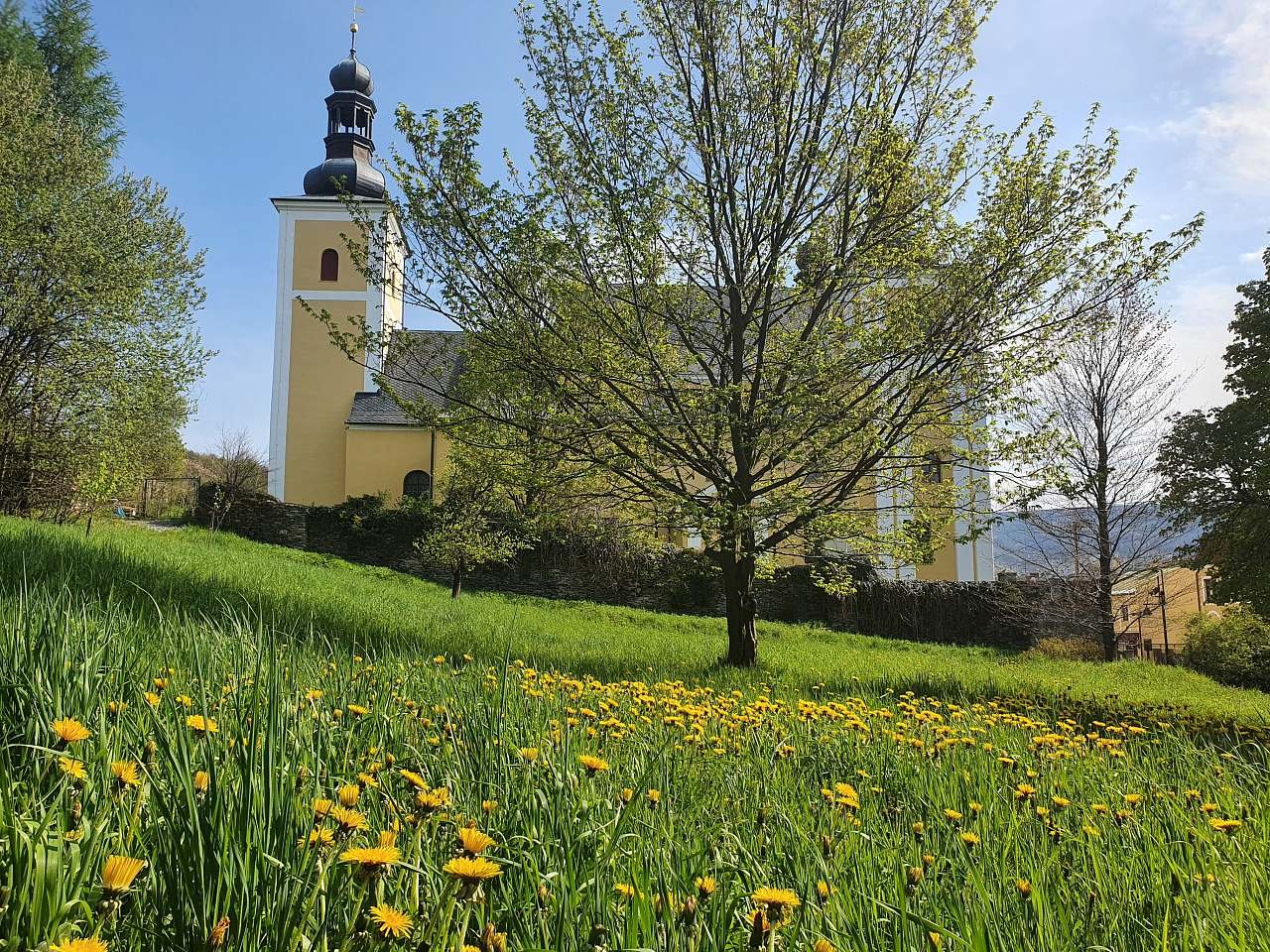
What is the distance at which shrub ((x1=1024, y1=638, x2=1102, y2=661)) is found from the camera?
16281 millimetres

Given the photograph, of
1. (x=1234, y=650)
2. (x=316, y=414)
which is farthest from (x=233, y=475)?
(x=1234, y=650)

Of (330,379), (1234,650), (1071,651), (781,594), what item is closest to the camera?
(1234,650)

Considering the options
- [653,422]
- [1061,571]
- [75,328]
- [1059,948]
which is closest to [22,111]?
[75,328]

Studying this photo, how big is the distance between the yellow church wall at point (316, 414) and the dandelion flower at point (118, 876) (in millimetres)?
29406

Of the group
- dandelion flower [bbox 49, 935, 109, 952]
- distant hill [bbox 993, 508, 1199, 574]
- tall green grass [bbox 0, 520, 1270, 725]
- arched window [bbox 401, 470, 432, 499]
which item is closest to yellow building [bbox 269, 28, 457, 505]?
arched window [bbox 401, 470, 432, 499]

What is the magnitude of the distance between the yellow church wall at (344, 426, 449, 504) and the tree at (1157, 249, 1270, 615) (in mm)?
21736

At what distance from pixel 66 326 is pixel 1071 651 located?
2114 centimetres

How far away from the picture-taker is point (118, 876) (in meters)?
0.82

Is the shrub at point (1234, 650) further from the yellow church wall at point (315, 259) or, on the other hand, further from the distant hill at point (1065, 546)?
the yellow church wall at point (315, 259)

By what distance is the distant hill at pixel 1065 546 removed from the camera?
14.7 meters

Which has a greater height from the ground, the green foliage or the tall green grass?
the green foliage

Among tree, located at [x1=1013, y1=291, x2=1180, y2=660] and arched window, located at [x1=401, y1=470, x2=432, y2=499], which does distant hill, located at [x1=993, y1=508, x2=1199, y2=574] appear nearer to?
tree, located at [x1=1013, y1=291, x2=1180, y2=660]

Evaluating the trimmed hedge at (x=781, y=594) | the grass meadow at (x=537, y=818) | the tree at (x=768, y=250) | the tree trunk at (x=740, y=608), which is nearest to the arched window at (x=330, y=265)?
the trimmed hedge at (x=781, y=594)

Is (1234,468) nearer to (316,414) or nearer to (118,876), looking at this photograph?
(118,876)
